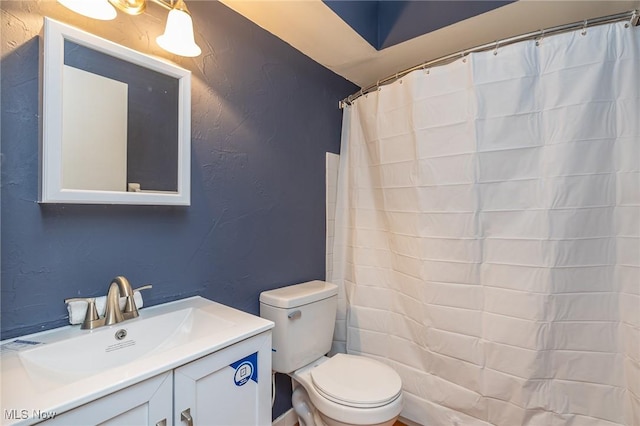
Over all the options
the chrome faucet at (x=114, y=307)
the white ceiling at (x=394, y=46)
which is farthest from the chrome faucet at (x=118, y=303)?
the white ceiling at (x=394, y=46)

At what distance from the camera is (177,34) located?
3.43 ft

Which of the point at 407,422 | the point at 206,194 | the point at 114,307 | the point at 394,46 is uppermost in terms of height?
the point at 394,46

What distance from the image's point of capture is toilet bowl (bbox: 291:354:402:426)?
1233mm

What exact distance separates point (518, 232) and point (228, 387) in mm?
1314

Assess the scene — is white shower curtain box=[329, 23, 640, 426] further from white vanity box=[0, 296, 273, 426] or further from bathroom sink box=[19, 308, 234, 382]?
bathroom sink box=[19, 308, 234, 382]

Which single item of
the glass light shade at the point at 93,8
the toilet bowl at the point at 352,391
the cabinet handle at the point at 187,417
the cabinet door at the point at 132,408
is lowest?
the toilet bowl at the point at 352,391

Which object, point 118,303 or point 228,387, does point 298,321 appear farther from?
point 118,303

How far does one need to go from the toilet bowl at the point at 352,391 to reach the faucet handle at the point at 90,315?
921mm

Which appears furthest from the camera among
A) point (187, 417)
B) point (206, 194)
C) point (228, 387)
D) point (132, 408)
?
point (206, 194)

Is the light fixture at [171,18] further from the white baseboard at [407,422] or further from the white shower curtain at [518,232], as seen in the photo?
the white baseboard at [407,422]

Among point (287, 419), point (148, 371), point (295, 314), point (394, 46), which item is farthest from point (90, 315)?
point (394, 46)

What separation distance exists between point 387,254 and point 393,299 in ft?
0.87

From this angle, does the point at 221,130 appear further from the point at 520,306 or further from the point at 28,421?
the point at 520,306

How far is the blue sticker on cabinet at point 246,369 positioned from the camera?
38.0 inches
